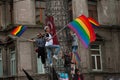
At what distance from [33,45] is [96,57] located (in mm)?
5256

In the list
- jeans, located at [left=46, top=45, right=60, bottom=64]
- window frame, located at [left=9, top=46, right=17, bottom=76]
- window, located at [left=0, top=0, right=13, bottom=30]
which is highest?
window, located at [left=0, top=0, right=13, bottom=30]

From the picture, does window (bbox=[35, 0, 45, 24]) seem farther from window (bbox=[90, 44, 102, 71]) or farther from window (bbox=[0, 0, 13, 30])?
window (bbox=[90, 44, 102, 71])

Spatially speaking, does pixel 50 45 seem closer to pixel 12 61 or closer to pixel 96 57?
pixel 12 61

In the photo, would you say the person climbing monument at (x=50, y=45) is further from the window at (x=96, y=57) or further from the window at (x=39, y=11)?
the window at (x=96, y=57)

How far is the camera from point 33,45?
1005 inches

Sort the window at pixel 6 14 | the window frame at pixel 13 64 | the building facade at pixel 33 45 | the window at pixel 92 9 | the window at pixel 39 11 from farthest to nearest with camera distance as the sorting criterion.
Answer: the window at pixel 92 9
the window at pixel 6 14
the window at pixel 39 11
the window frame at pixel 13 64
the building facade at pixel 33 45

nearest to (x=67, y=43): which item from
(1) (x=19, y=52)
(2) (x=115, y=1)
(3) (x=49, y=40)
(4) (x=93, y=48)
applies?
(3) (x=49, y=40)

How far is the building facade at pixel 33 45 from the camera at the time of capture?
25.3 meters

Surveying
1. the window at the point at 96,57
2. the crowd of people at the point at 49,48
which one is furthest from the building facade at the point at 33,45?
the crowd of people at the point at 49,48

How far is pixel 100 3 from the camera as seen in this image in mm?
28203

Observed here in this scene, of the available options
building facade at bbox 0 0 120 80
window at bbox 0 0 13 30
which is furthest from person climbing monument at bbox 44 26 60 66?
window at bbox 0 0 13 30

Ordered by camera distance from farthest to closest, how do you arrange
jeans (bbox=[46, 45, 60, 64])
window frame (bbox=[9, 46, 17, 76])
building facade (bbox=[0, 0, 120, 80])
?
window frame (bbox=[9, 46, 17, 76]), building facade (bbox=[0, 0, 120, 80]), jeans (bbox=[46, 45, 60, 64])

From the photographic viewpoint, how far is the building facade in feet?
82.9

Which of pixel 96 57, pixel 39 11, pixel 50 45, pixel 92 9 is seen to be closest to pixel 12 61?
pixel 39 11
